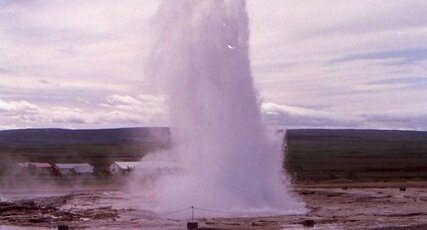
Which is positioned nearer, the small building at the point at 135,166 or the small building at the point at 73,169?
the small building at the point at 135,166

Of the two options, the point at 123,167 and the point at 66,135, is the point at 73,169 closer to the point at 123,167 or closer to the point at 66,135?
the point at 123,167

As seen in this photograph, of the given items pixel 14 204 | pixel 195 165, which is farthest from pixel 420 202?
pixel 14 204

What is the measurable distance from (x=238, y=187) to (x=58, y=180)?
22.8m

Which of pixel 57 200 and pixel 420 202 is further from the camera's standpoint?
pixel 57 200

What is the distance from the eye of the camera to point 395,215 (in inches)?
820

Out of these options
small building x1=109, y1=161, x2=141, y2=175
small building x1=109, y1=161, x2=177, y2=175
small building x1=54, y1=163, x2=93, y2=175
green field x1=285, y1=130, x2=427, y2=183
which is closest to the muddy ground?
small building x1=109, y1=161, x2=177, y2=175

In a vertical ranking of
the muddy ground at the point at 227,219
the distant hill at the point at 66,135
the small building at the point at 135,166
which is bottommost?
the muddy ground at the point at 227,219

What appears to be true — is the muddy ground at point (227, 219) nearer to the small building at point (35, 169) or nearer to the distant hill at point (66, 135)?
the small building at point (35, 169)

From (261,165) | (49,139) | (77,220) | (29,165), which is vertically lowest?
(77,220)

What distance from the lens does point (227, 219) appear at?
19141mm

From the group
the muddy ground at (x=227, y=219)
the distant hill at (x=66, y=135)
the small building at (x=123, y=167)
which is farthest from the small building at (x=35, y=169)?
the distant hill at (x=66, y=135)

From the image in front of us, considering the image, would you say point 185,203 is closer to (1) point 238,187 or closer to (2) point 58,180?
(1) point 238,187

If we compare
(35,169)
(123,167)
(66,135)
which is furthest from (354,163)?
(66,135)

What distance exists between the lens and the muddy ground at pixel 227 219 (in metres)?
18.1
